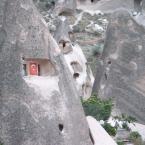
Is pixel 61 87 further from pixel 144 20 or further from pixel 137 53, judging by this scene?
pixel 144 20

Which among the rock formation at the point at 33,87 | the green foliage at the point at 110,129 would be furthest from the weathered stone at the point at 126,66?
the rock formation at the point at 33,87

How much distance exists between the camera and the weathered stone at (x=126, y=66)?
61.0 feet

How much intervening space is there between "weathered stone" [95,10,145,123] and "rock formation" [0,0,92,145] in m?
6.05

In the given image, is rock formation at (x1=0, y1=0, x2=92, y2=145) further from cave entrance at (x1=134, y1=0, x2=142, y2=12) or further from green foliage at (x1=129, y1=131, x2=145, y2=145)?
cave entrance at (x1=134, y1=0, x2=142, y2=12)

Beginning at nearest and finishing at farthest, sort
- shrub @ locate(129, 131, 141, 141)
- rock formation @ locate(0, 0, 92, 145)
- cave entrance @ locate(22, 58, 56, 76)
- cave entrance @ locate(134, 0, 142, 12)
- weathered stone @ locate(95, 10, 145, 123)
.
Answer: rock formation @ locate(0, 0, 92, 145), cave entrance @ locate(22, 58, 56, 76), shrub @ locate(129, 131, 141, 141), weathered stone @ locate(95, 10, 145, 123), cave entrance @ locate(134, 0, 142, 12)

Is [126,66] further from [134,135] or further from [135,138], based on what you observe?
[135,138]

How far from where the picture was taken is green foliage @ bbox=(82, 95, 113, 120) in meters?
17.5

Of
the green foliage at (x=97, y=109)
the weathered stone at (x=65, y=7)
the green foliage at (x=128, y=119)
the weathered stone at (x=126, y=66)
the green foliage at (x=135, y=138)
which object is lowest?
the green foliage at (x=135, y=138)

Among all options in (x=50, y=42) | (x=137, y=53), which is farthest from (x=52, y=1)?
(x=50, y=42)

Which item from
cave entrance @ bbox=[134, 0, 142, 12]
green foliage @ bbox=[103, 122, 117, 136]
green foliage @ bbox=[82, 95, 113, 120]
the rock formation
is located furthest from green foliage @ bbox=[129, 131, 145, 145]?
cave entrance @ bbox=[134, 0, 142, 12]

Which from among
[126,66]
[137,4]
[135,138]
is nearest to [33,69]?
[135,138]

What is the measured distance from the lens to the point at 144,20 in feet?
67.5

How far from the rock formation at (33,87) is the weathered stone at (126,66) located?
605cm

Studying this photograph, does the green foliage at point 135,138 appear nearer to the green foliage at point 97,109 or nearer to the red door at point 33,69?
the green foliage at point 97,109
